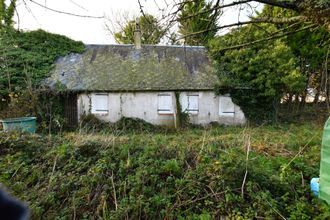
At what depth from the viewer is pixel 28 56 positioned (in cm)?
1731

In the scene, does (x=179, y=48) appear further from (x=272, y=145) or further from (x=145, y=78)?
(x=272, y=145)

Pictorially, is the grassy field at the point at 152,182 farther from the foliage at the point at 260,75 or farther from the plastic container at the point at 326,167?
the foliage at the point at 260,75

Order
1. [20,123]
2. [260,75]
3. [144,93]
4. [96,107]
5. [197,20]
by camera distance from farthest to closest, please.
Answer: [144,93] → [96,107] → [260,75] → [20,123] → [197,20]

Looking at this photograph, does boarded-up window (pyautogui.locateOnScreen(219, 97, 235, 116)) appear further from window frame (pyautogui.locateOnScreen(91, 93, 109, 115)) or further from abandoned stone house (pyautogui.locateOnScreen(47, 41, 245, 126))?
window frame (pyautogui.locateOnScreen(91, 93, 109, 115))

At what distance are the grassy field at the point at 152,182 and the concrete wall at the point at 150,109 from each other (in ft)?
33.0

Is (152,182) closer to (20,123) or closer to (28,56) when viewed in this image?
(20,123)

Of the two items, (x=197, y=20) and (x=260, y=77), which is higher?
(x=197, y=20)

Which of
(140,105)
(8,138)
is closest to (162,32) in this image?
(8,138)

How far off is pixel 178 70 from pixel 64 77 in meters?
7.59

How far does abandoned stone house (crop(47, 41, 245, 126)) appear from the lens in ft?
53.7

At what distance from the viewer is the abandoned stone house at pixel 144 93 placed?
16.4 metres

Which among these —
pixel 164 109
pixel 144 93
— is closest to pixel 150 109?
pixel 164 109

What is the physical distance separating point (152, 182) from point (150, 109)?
11749 millimetres

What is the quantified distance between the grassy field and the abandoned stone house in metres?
10.1
